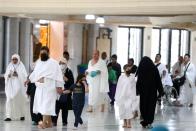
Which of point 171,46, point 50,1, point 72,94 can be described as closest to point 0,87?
point 50,1

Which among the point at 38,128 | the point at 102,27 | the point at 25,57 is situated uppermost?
the point at 102,27

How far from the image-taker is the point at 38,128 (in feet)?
38.9

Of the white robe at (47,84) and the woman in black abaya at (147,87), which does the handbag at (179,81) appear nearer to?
the woman in black abaya at (147,87)

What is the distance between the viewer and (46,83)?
1182 cm

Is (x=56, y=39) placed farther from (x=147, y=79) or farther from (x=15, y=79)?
(x=147, y=79)

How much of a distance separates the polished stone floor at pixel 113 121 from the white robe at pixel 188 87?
132 cm

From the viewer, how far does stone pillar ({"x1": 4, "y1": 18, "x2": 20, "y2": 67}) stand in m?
22.7

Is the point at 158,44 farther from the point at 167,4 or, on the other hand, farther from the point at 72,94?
the point at 72,94

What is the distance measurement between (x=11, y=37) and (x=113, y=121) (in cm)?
988

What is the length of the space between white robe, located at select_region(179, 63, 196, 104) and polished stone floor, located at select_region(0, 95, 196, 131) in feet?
4.34

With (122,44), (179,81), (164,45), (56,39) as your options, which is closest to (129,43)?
(122,44)

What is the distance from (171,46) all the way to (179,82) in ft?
44.6

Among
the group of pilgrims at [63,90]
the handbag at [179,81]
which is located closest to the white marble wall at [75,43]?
the handbag at [179,81]

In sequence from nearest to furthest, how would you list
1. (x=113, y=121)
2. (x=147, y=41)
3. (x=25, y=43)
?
(x=113, y=121) → (x=25, y=43) → (x=147, y=41)
